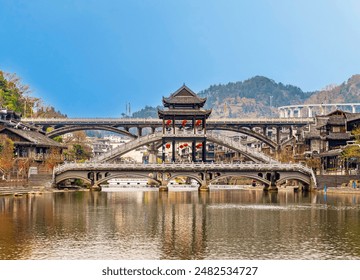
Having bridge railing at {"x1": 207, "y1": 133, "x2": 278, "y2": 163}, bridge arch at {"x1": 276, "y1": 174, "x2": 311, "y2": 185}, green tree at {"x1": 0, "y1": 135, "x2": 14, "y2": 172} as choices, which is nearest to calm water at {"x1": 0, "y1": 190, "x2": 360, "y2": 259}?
green tree at {"x1": 0, "y1": 135, "x2": 14, "y2": 172}

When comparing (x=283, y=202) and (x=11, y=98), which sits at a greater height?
(x=11, y=98)

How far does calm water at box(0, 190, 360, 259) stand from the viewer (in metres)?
34.1

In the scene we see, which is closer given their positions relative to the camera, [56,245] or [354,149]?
[56,245]

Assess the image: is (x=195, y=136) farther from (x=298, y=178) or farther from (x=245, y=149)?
(x=298, y=178)

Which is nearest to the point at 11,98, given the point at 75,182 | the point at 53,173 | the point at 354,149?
the point at 75,182

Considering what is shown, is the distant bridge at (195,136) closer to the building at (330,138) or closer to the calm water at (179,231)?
the building at (330,138)

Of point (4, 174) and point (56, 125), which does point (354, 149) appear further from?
point (56, 125)

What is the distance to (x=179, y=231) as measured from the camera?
4259 cm

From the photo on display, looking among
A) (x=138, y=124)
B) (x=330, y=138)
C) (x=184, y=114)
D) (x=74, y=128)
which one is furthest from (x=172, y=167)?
(x=74, y=128)

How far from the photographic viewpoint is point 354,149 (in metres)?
84.4

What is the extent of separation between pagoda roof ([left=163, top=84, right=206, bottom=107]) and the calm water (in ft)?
120

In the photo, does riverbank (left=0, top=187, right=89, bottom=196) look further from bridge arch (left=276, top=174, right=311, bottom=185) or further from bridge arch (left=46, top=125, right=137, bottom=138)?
bridge arch (left=46, top=125, right=137, bottom=138)
